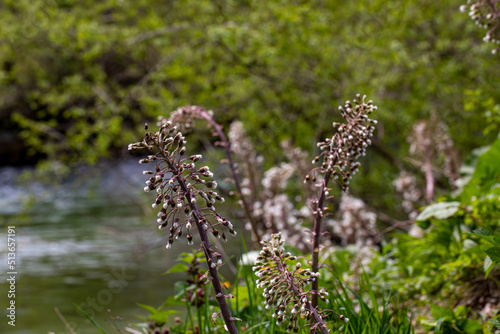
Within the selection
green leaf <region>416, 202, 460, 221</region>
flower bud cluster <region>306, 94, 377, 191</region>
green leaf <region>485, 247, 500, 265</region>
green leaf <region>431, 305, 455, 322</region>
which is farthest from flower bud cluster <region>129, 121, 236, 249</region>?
green leaf <region>416, 202, 460, 221</region>

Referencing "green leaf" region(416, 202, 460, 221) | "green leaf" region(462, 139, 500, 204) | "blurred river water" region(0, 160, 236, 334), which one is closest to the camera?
"green leaf" region(416, 202, 460, 221)

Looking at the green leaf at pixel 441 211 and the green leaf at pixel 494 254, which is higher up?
the green leaf at pixel 441 211

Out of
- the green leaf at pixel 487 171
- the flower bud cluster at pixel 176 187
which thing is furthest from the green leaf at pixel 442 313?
the flower bud cluster at pixel 176 187

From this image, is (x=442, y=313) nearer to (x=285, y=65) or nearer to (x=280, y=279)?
(x=280, y=279)

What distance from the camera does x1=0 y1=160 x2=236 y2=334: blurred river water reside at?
5.81 m

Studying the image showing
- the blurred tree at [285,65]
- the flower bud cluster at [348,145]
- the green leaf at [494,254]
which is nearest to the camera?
the green leaf at [494,254]

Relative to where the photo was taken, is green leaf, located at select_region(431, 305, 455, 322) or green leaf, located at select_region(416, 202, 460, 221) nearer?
green leaf, located at select_region(431, 305, 455, 322)

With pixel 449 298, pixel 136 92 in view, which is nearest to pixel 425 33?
pixel 136 92

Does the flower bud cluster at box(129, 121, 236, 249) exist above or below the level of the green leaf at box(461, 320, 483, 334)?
above

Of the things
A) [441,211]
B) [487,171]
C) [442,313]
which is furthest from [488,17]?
[442,313]

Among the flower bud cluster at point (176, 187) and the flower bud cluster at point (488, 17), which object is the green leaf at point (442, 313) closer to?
the flower bud cluster at point (488, 17)

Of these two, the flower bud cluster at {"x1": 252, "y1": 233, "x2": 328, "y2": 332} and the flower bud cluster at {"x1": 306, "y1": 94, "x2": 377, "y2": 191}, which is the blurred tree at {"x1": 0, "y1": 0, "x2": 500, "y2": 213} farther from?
the flower bud cluster at {"x1": 252, "y1": 233, "x2": 328, "y2": 332}

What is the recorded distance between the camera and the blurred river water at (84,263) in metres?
5.81

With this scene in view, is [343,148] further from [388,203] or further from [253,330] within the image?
[388,203]
